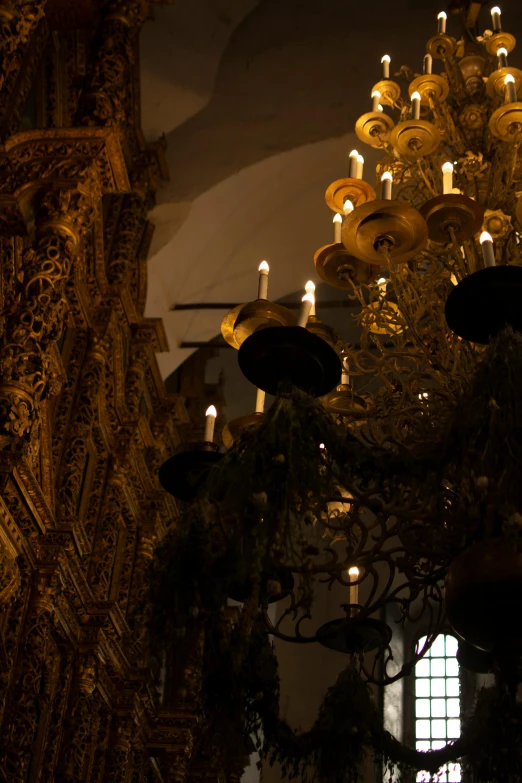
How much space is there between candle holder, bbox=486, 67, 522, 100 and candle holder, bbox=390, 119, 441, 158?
822 millimetres

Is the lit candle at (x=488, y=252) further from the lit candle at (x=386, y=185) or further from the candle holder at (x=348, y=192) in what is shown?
the candle holder at (x=348, y=192)

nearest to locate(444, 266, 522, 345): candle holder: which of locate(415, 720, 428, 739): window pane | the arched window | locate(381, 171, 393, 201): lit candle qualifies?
locate(381, 171, 393, 201): lit candle

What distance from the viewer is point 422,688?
14672 millimetres

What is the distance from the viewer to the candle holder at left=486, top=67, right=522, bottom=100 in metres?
6.49

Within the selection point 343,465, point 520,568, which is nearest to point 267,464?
point 343,465

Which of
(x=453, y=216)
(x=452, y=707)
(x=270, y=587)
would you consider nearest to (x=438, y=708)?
(x=452, y=707)

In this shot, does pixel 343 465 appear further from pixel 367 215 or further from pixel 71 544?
pixel 71 544

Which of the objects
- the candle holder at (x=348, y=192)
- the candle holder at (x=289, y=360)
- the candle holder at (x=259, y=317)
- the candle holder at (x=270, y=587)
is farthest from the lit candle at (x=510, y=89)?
the candle holder at (x=270, y=587)

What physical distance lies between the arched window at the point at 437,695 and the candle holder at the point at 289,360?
420 inches

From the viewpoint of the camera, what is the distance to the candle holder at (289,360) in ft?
12.5

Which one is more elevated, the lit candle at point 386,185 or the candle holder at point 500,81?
the candle holder at point 500,81

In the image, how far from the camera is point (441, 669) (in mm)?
14852

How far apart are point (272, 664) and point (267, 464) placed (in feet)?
2.77

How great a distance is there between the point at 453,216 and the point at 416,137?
1.19 metres
